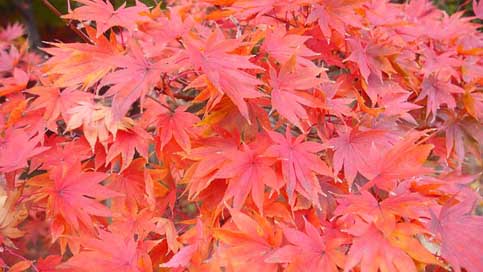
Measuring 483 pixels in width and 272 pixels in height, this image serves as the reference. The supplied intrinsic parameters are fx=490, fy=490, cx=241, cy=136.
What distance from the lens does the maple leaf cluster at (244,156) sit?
83cm

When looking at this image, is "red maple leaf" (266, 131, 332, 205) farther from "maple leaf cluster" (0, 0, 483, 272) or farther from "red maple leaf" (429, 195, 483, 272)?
"red maple leaf" (429, 195, 483, 272)

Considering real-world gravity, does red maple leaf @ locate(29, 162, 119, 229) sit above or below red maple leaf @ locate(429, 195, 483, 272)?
below

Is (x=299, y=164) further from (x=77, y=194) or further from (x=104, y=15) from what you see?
(x=104, y=15)

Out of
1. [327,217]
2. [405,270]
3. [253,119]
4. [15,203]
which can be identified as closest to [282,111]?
[253,119]

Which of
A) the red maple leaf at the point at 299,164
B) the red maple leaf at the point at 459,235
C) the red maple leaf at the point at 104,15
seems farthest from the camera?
the red maple leaf at the point at 104,15

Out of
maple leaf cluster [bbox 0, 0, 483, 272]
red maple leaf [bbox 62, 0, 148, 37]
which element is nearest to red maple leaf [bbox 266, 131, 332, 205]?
maple leaf cluster [bbox 0, 0, 483, 272]

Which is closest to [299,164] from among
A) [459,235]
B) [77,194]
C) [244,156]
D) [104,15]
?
[244,156]

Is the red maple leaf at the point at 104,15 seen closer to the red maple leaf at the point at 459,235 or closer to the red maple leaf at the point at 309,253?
the red maple leaf at the point at 309,253

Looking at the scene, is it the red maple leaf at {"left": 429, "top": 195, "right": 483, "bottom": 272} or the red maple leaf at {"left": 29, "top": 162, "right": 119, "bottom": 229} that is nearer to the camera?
the red maple leaf at {"left": 429, "top": 195, "right": 483, "bottom": 272}

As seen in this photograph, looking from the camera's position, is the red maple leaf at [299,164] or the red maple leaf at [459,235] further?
the red maple leaf at [299,164]

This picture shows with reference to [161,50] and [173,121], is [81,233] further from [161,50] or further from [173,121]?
[161,50]

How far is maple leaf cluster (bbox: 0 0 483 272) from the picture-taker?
83cm

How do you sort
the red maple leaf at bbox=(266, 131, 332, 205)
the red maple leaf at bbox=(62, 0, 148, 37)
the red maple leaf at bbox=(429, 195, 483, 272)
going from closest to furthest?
1. the red maple leaf at bbox=(429, 195, 483, 272)
2. the red maple leaf at bbox=(266, 131, 332, 205)
3. the red maple leaf at bbox=(62, 0, 148, 37)

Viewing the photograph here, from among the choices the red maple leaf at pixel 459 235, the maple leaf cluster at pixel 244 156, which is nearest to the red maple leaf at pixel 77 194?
the maple leaf cluster at pixel 244 156
